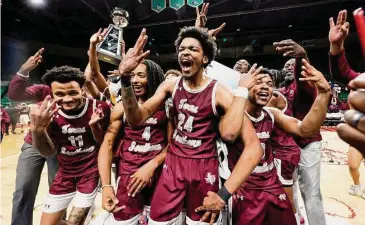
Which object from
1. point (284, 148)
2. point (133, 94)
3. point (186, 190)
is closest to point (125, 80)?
point (133, 94)

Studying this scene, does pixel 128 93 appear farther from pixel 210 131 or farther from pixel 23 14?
pixel 23 14

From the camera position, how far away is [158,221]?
2.06m

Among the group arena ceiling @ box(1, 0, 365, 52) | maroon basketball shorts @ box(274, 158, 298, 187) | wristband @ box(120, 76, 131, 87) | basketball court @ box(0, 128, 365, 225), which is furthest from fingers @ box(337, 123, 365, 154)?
arena ceiling @ box(1, 0, 365, 52)

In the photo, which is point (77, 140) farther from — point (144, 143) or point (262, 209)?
point (262, 209)

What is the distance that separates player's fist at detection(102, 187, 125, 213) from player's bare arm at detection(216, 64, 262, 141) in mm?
1007

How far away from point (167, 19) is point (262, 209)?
17.2 m

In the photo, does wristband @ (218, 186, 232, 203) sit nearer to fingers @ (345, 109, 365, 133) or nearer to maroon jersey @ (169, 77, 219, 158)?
maroon jersey @ (169, 77, 219, 158)

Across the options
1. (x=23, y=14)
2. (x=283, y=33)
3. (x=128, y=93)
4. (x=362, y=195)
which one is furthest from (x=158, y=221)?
(x=283, y=33)

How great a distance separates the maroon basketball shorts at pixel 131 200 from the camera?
2320mm

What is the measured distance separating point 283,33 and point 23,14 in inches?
686

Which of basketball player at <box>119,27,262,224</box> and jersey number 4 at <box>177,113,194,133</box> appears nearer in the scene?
basketball player at <box>119,27,262,224</box>

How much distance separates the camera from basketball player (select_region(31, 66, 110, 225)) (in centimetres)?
264

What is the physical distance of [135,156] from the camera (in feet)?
8.09

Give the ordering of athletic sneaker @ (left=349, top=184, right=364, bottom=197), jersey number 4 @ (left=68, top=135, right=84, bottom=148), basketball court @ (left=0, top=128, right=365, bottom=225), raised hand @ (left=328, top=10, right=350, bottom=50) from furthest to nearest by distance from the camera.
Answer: athletic sneaker @ (left=349, top=184, right=364, bottom=197) < basketball court @ (left=0, top=128, right=365, bottom=225) < jersey number 4 @ (left=68, top=135, right=84, bottom=148) < raised hand @ (left=328, top=10, right=350, bottom=50)
